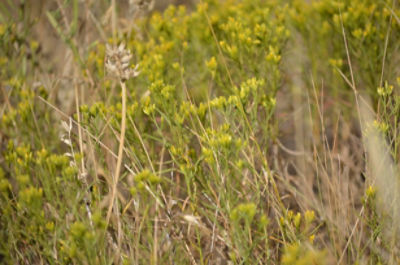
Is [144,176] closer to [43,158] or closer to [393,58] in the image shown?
[43,158]

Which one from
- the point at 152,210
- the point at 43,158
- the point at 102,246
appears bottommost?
the point at 152,210

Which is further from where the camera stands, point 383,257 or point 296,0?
point 296,0

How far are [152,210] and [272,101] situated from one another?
2.03 feet

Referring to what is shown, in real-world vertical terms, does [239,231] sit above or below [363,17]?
below

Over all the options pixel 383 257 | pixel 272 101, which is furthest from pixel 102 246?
pixel 383 257

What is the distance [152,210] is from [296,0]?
1524 millimetres

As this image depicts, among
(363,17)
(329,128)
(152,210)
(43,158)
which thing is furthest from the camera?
(329,128)

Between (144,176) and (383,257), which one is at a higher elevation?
(144,176)

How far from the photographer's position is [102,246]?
1365mm

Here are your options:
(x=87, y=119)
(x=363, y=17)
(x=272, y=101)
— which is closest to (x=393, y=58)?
(x=363, y=17)

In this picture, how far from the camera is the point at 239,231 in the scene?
4.29 feet

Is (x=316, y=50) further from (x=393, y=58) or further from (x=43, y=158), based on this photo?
(x=43, y=158)

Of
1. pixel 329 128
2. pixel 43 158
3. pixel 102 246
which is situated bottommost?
pixel 329 128

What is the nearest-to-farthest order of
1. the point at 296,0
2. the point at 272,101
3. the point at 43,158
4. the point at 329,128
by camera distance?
the point at 43,158 < the point at 272,101 < the point at 296,0 < the point at 329,128
